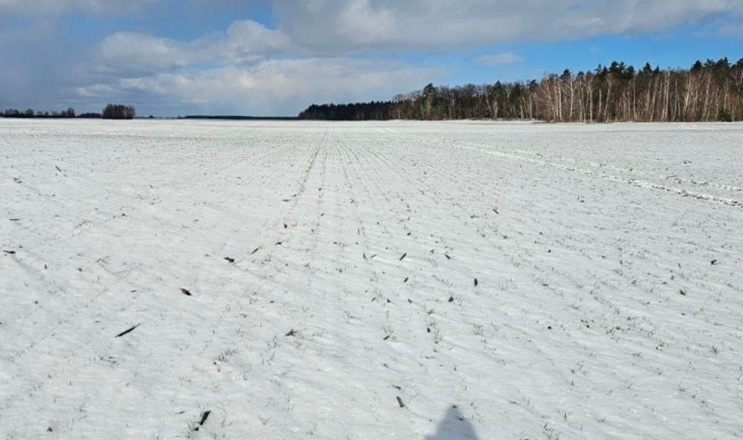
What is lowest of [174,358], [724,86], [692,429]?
[692,429]

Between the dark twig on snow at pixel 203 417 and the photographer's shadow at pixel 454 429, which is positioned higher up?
the dark twig on snow at pixel 203 417

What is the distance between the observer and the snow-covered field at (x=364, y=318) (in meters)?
4.63

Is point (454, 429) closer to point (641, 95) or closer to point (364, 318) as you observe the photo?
point (364, 318)

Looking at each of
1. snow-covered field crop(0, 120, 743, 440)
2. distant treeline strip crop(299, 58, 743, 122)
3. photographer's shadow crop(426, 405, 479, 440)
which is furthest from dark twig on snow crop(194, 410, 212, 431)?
distant treeline strip crop(299, 58, 743, 122)

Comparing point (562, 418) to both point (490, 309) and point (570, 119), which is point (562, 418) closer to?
point (490, 309)

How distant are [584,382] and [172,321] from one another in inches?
→ 185

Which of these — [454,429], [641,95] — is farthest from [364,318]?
[641,95]

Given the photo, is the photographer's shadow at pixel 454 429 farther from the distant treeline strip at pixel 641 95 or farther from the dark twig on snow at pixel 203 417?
the distant treeline strip at pixel 641 95

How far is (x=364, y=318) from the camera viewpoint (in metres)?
6.78

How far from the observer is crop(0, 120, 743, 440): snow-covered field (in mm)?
4633

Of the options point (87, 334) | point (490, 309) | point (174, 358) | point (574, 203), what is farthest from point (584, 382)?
point (574, 203)

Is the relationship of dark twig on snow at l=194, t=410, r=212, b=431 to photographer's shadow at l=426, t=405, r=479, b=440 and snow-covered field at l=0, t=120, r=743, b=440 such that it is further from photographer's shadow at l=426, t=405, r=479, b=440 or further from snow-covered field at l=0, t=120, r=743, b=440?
photographer's shadow at l=426, t=405, r=479, b=440

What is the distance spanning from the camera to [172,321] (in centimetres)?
637

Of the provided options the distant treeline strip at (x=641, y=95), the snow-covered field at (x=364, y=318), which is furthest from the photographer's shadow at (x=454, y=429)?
the distant treeline strip at (x=641, y=95)
